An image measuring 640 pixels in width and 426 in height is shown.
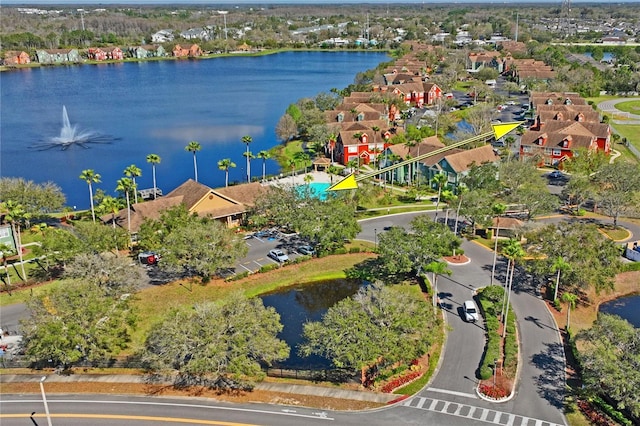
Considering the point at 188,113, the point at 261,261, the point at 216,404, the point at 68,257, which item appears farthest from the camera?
the point at 188,113

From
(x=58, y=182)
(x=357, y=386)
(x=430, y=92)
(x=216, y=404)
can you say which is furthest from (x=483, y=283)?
(x=430, y=92)

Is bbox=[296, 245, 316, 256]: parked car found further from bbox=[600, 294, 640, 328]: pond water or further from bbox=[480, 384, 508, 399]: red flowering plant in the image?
bbox=[600, 294, 640, 328]: pond water

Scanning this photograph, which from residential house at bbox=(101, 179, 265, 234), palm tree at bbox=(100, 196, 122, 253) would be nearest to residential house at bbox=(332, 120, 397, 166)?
residential house at bbox=(101, 179, 265, 234)

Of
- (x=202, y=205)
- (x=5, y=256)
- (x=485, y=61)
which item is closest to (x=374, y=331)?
(x=202, y=205)

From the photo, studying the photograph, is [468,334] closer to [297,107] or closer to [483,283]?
[483,283]

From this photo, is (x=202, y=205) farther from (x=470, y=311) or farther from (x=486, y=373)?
(x=486, y=373)

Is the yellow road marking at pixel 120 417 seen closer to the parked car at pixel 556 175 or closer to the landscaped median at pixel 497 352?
the landscaped median at pixel 497 352
